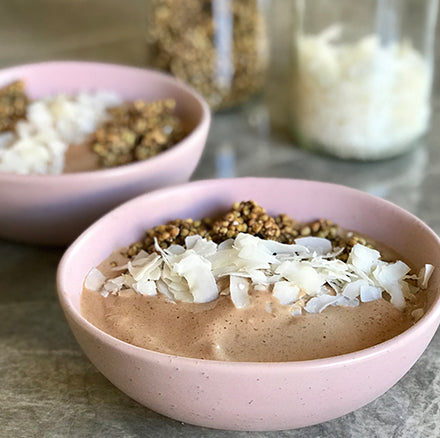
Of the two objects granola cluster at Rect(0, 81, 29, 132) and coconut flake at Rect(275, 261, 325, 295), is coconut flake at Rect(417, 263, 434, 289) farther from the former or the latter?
granola cluster at Rect(0, 81, 29, 132)

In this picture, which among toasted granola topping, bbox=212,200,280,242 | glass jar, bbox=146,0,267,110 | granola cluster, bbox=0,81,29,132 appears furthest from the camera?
glass jar, bbox=146,0,267,110

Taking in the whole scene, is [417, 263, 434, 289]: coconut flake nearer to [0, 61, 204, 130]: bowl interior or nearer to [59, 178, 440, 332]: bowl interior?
[59, 178, 440, 332]: bowl interior

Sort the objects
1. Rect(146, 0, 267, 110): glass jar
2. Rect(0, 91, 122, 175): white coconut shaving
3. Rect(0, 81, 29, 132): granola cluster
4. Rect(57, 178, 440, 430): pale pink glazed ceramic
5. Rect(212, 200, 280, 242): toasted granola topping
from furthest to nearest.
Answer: Rect(146, 0, 267, 110): glass jar
Rect(0, 81, 29, 132): granola cluster
Rect(0, 91, 122, 175): white coconut shaving
Rect(212, 200, 280, 242): toasted granola topping
Rect(57, 178, 440, 430): pale pink glazed ceramic

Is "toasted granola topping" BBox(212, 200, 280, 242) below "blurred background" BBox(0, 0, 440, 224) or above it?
above

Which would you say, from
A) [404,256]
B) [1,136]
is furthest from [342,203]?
[1,136]

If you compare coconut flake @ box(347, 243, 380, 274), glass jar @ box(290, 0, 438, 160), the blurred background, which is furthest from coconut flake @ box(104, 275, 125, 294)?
glass jar @ box(290, 0, 438, 160)

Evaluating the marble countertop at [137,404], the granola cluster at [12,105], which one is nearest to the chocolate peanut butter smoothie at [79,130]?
the granola cluster at [12,105]

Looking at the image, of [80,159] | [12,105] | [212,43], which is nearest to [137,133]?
[80,159]

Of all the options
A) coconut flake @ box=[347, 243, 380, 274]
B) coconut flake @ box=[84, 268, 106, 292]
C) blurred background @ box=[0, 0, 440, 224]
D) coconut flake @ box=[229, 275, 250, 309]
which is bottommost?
blurred background @ box=[0, 0, 440, 224]

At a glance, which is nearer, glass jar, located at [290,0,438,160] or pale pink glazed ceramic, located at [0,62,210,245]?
pale pink glazed ceramic, located at [0,62,210,245]
